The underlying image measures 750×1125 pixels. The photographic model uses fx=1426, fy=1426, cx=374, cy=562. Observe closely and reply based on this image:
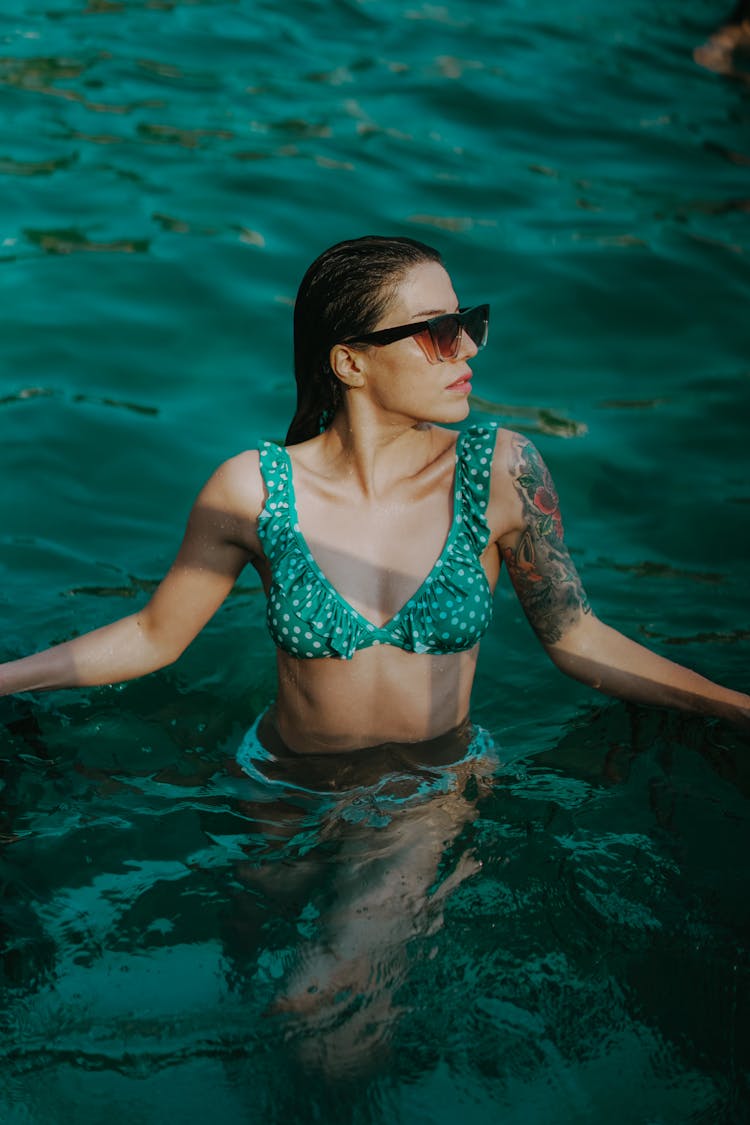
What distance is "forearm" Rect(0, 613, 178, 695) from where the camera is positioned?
396 cm

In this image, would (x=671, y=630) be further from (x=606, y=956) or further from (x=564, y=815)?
(x=606, y=956)

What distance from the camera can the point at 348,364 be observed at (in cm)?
373

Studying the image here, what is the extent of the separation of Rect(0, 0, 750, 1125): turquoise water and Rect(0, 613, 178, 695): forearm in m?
0.47

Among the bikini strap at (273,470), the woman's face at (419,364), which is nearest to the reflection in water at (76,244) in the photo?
the bikini strap at (273,470)

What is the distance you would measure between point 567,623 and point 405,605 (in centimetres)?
48

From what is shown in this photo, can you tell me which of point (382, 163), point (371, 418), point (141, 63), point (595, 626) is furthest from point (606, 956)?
point (141, 63)

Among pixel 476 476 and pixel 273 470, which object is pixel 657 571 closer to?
pixel 476 476

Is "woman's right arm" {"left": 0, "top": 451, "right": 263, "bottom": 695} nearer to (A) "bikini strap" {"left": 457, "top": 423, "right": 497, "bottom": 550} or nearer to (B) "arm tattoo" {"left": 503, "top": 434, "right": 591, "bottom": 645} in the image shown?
(A) "bikini strap" {"left": 457, "top": 423, "right": 497, "bottom": 550}

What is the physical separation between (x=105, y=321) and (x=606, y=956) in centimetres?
490

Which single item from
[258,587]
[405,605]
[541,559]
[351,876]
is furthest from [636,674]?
[258,587]

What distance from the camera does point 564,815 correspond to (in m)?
4.19

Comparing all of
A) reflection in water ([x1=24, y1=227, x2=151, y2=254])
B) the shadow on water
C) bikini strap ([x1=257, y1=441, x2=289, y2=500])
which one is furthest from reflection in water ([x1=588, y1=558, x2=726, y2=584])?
reflection in water ([x1=24, y1=227, x2=151, y2=254])

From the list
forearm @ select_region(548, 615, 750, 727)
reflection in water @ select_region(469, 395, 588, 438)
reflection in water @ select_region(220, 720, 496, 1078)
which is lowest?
reflection in water @ select_region(469, 395, 588, 438)

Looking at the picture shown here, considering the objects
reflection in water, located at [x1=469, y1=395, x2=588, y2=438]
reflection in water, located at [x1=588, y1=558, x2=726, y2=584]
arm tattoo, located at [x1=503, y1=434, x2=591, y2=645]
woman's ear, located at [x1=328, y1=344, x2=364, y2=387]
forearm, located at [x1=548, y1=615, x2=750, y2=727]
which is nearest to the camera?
woman's ear, located at [x1=328, y1=344, x2=364, y2=387]
